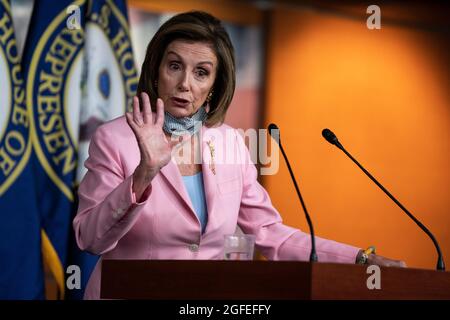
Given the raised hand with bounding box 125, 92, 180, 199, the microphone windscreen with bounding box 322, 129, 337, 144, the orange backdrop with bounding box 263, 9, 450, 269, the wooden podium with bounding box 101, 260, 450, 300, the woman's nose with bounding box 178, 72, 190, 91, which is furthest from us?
the orange backdrop with bounding box 263, 9, 450, 269

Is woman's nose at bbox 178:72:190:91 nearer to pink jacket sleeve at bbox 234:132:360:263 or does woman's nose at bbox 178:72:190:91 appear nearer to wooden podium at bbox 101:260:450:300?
pink jacket sleeve at bbox 234:132:360:263

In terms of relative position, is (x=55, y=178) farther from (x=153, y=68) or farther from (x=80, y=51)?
(x=153, y=68)

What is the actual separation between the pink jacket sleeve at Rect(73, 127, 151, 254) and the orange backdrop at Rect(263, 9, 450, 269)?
9.16ft

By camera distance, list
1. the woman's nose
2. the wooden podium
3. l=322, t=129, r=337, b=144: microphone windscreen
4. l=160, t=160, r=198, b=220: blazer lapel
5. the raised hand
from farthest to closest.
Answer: the woman's nose < l=160, t=160, r=198, b=220: blazer lapel < l=322, t=129, r=337, b=144: microphone windscreen < the raised hand < the wooden podium

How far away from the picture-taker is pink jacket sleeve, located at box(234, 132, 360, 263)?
2.51 metres

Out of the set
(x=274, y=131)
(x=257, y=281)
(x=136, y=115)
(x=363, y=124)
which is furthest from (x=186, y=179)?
(x=363, y=124)

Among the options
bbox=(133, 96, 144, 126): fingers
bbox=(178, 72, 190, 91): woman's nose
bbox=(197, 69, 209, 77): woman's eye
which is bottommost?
bbox=(133, 96, 144, 126): fingers

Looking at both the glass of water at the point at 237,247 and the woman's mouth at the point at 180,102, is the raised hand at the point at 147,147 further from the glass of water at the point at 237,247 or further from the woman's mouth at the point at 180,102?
the woman's mouth at the point at 180,102

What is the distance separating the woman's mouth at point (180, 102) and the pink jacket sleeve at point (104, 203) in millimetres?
250

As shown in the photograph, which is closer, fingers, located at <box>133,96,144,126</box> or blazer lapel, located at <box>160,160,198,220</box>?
fingers, located at <box>133,96,144,126</box>

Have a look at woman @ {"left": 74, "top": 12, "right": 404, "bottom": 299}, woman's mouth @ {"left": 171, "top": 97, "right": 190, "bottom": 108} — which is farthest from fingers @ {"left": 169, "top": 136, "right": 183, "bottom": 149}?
woman's mouth @ {"left": 171, "top": 97, "right": 190, "bottom": 108}

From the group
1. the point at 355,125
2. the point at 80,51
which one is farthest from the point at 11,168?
the point at 355,125

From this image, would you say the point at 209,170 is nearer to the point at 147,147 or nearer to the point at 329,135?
the point at 329,135

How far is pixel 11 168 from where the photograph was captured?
148 inches
